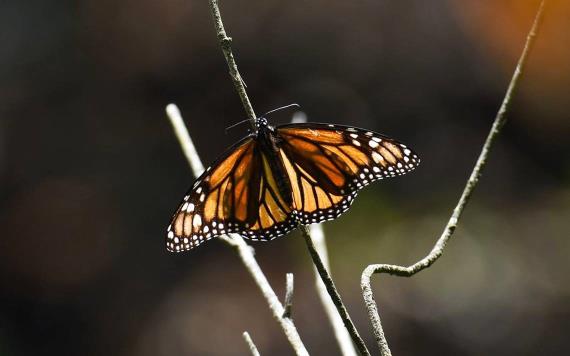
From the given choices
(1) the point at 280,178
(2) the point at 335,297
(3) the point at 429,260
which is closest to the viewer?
(2) the point at 335,297

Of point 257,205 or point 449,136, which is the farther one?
point 449,136

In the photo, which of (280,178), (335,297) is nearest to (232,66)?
(335,297)

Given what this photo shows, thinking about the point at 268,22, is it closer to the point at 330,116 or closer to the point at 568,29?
the point at 330,116

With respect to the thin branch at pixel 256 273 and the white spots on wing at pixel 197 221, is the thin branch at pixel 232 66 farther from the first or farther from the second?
the white spots on wing at pixel 197 221

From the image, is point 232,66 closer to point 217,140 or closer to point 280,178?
point 280,178

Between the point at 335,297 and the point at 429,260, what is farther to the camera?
the point at 429,260

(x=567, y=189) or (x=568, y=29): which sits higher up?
(x=568, y=29)

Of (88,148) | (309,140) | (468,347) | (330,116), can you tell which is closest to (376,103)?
(330,116)

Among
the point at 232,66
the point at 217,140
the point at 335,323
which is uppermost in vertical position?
the point at 217,140
